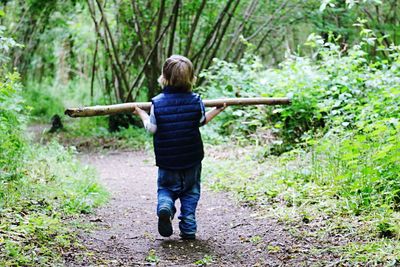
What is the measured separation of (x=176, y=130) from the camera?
5.52m

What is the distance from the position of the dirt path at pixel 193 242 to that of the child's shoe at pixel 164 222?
0.46ft

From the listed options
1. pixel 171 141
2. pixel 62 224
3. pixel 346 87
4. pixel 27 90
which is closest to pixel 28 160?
pixel 62 224

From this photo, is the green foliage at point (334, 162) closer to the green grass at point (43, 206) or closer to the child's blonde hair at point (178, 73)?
the child's blonde hair at point (178, 73)

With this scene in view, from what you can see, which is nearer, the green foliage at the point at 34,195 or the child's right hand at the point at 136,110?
the green foliage at the point at 34,195

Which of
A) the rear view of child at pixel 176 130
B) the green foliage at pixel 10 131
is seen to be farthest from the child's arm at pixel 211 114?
the green foliage at pixel 10 131

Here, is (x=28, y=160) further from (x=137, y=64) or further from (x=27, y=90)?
(x=27, y=90)

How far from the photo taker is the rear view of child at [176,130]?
552 centimetres

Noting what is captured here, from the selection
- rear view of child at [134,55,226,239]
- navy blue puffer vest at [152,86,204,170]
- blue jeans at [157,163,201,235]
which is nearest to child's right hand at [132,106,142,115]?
rear view of child at [134,55,226,239]

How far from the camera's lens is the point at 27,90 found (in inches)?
963

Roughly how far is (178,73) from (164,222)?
4.81 ft

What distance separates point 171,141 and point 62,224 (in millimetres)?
1408

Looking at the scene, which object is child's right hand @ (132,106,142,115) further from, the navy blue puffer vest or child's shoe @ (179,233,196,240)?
child's shoe @ (179,233,196,240)

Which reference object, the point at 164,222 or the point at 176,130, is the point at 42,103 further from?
the point at 164,222

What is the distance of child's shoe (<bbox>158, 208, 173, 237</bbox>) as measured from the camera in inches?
209
